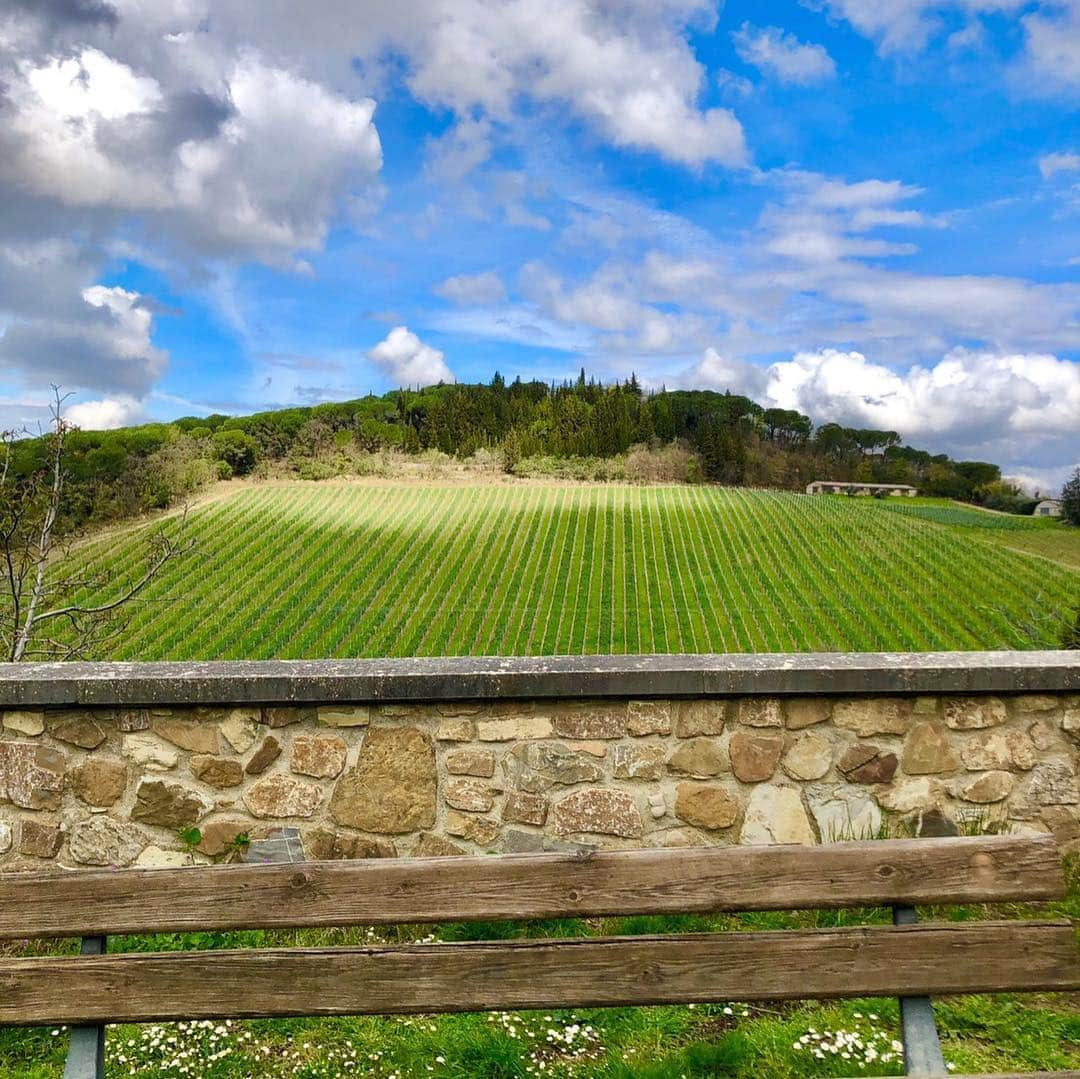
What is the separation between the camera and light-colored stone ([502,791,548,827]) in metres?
2.81

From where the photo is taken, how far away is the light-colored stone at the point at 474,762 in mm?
2803

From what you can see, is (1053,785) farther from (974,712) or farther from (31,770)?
(31,770)

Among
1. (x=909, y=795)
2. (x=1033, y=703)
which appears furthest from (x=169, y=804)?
(x=1033, y=703)

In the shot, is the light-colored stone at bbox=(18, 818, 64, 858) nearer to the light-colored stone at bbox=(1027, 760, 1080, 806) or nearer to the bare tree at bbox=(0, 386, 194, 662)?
the light-colored stone at bbox=(1027, 760, 1080, 806)

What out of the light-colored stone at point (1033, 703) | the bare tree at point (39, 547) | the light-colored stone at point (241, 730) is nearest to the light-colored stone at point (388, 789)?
the light-colored stone at point (241, 730)

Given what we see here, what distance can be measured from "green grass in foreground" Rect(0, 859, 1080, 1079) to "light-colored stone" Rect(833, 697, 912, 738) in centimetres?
81

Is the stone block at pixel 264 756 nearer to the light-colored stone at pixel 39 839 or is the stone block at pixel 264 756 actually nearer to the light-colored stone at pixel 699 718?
the light-colored stone at pixel 39 839

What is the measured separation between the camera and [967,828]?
2887 millimetres

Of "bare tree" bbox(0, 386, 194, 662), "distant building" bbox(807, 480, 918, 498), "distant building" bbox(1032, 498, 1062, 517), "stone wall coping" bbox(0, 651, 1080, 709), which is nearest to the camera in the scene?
"stone wall coping" bbox(0, 651, 1080, 709)

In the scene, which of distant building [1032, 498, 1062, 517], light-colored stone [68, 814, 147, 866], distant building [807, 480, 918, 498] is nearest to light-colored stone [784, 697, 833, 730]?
light-colored stone [68, 814, 147, 866]

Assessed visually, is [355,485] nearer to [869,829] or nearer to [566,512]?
[566,512]

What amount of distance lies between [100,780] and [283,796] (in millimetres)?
609

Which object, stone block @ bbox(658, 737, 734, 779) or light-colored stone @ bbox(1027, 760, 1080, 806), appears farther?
light-colored stone @ bbox(1027, 760, 1080, 806)

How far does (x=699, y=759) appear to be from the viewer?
2.81 metres
